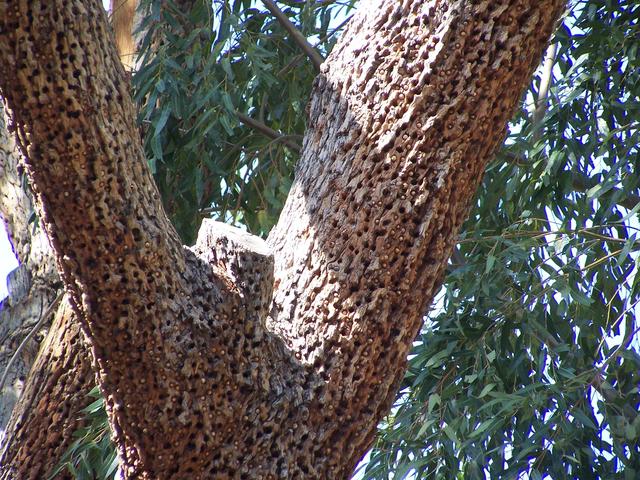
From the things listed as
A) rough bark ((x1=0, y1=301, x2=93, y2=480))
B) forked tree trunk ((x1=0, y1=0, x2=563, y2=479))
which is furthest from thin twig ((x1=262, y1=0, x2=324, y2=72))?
forked tree trunk ((x1=0, y1=0, x2=563, y2=479))

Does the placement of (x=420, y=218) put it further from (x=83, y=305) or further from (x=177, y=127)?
(x=177, y=127)

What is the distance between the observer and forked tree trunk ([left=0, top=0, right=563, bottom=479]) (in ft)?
4.00

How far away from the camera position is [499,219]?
2959 mm

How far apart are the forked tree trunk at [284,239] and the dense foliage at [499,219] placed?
0.78m

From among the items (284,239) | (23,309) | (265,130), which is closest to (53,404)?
(23,309)

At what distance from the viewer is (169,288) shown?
4.26ft

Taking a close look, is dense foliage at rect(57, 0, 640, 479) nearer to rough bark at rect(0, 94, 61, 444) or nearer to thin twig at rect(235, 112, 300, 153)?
thin twig at rect(235, 112, 300, 153)

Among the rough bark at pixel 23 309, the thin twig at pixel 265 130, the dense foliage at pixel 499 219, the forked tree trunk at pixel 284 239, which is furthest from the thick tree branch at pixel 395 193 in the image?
the rough bark at pixel 23 309

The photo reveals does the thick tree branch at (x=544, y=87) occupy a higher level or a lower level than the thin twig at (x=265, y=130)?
lower

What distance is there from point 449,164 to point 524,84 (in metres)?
0.20

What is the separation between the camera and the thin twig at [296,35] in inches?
110

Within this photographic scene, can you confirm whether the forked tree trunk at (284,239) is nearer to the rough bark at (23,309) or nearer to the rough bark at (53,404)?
the rough bark at (53,404)

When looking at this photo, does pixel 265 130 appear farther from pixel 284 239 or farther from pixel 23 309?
pixel 284 239

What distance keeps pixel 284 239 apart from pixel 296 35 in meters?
1.41
